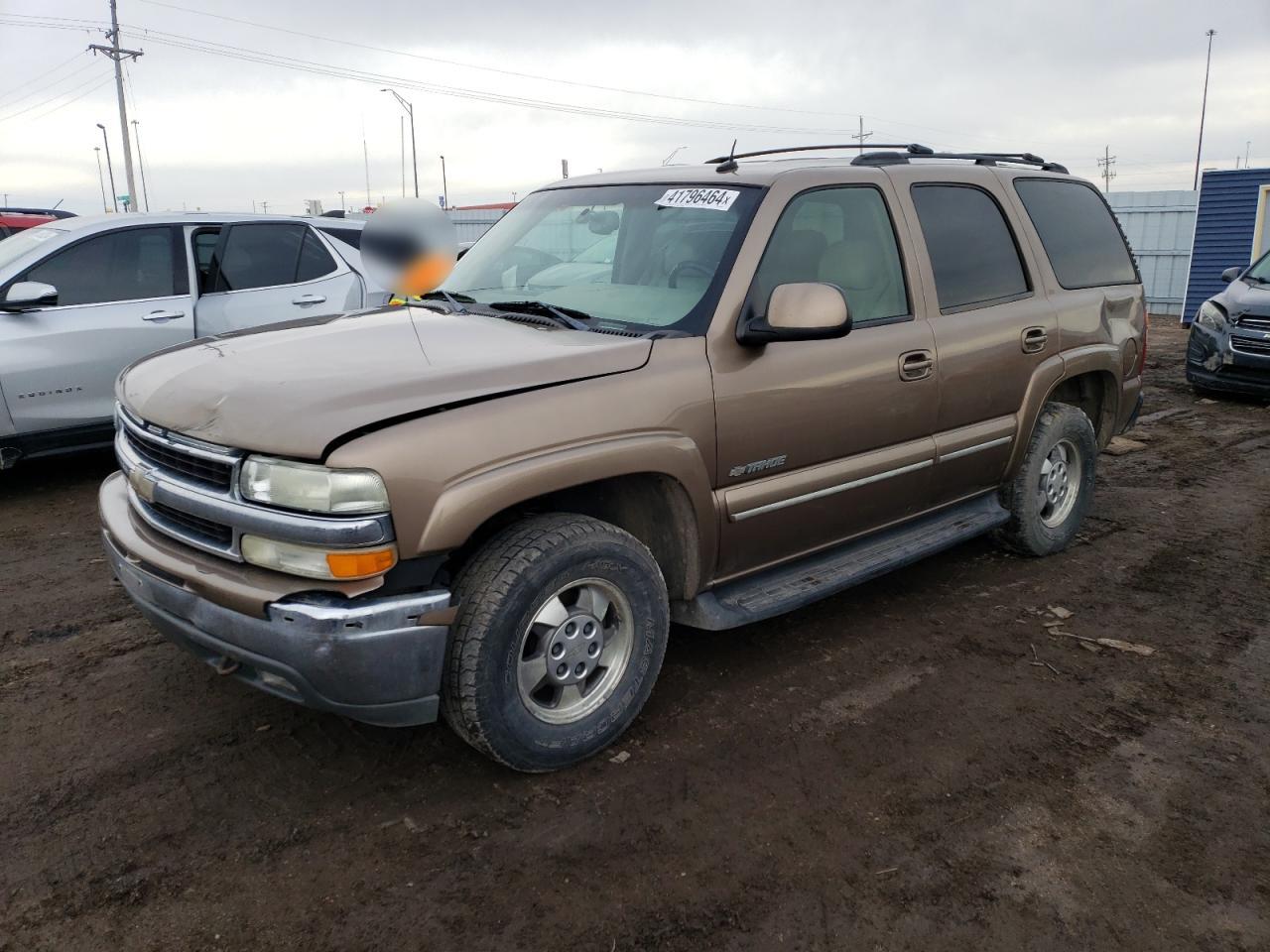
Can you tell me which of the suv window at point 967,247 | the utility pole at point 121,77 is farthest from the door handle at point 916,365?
the utility pole at point 121,77

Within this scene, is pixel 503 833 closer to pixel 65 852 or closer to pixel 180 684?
pixel 65 852

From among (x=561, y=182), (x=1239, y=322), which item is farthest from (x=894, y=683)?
(x=1239, y=322)

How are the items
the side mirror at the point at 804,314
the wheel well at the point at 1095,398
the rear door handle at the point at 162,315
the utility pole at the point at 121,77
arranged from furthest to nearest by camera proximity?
the utility pole at the point at 121,77, the rear door handle at the point at 162,315, the wheel well at the point at 1095,398, the side mirror at the point at 804,314

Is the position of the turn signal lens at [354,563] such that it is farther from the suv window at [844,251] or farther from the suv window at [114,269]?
the suv window at [114,269]

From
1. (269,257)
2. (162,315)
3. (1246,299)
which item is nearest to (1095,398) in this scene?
(1246,299)

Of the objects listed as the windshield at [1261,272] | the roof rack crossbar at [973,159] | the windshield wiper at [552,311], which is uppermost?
the roof rack crossbar at [973,159]

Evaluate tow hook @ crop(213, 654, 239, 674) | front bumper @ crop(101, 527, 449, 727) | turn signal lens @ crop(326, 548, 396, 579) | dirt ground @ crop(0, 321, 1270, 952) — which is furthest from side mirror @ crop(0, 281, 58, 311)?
turn signal lens @ crop(326, 548, 396, 579)

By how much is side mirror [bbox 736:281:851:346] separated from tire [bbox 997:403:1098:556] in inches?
77.1

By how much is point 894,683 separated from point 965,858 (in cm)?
106

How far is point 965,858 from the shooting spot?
263 cm

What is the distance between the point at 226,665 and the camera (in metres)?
2.71

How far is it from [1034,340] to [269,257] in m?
5.29

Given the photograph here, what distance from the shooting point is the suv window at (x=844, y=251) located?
11.5 feet

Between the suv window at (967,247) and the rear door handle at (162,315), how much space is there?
4.81 m
